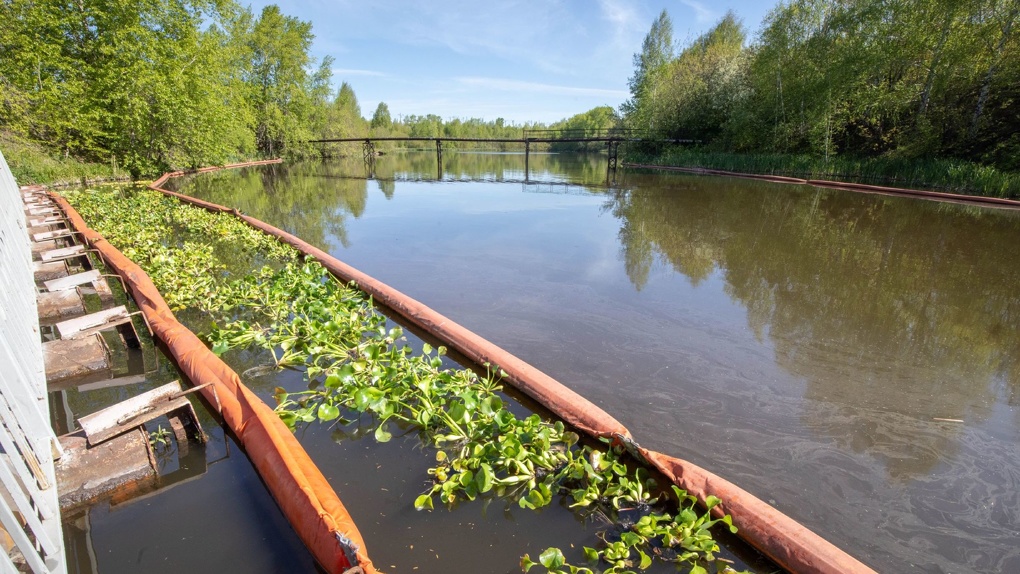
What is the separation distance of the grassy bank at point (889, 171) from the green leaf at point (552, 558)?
2001cm

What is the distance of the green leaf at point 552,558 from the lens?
1.94 metres

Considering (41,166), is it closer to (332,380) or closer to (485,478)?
(332,380)

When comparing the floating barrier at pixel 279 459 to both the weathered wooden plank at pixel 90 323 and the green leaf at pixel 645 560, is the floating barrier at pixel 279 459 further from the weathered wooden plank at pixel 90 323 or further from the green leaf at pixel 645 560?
the green leaf at pixel 645 560

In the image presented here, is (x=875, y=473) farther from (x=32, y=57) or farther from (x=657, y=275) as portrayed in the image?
(x=32, y=57)

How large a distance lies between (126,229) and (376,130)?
81111 millimetres

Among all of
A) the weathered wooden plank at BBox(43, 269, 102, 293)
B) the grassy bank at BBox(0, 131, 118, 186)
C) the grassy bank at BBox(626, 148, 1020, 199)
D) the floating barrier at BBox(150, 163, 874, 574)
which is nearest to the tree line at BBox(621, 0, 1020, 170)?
the grassy bank at BBox(626, 148, 1020, 199)

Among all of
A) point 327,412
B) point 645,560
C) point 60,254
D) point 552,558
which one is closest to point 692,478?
point 645,560

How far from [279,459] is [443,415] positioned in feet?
3.56

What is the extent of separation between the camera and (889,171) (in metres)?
18.2

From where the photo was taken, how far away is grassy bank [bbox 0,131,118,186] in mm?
16047

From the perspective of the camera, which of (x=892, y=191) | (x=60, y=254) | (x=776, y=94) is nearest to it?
(x=60, y=254)

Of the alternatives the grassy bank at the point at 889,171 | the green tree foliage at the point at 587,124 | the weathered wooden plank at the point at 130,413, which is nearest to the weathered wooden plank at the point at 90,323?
the weathered wooden plank at the point at 130,413

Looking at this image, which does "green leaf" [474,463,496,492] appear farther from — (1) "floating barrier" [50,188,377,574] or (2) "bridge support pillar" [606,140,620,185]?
(2) "bridge support pillar" [606,140,620,185]

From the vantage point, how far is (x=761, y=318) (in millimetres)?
5195
